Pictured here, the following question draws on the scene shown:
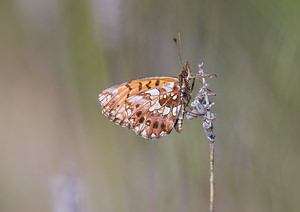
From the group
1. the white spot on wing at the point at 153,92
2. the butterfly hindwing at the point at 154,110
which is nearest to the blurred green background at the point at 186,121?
the butterfly hindwing at the point at 154,110

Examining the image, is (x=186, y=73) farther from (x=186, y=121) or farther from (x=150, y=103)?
(x=186, y=121)

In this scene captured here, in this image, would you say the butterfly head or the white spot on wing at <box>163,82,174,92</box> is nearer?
the butterfly head

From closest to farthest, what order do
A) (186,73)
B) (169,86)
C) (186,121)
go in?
(186,73), (169,86), (186,121)

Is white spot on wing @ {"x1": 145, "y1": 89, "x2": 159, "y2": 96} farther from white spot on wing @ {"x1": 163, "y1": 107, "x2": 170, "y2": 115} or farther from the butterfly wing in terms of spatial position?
white spot on wing @ {"x1": 163, "y1": 107, "x2": 170, "y2": 115}

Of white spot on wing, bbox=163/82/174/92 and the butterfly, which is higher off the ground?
white spot on wing, bbox=163/82/174/92

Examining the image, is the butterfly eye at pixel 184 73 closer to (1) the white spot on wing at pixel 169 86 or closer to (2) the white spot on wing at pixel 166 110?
(1) the white spot on wing at pixel 169 86

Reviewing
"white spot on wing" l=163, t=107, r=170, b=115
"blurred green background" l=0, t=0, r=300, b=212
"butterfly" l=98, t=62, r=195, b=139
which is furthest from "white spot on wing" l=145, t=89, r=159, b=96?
"blurred green background" l=0, t=0, r=300, b=212

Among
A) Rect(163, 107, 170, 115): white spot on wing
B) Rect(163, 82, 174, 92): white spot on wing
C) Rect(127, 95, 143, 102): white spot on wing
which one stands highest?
Rect(163, 82, 174, 92): white spot on wing

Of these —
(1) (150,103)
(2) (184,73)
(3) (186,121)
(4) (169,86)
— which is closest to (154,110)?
(1) (150,103)
